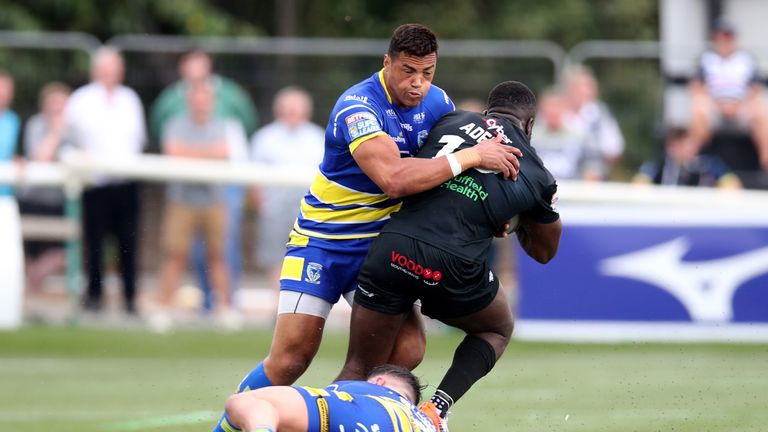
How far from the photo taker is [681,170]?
14.8 metres

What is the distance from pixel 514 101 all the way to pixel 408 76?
24.7 inches

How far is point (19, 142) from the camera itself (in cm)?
1586

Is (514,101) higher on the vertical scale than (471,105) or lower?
higher

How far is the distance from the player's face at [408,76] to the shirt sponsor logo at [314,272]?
3.14 ft

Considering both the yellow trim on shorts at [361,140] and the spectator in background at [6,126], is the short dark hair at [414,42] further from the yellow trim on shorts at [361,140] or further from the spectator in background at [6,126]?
the spectator in background at [6,126]

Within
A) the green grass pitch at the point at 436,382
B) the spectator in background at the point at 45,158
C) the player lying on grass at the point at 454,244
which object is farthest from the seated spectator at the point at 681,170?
the player lying on grass at the point at 454,244

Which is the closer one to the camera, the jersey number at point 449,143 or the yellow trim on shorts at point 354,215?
the jersey number at point 449,143

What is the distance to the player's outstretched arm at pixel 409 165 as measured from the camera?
7367 millimetres

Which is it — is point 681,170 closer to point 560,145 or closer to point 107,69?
point 560,145

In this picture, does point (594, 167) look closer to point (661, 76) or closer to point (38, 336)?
point (661, 76)

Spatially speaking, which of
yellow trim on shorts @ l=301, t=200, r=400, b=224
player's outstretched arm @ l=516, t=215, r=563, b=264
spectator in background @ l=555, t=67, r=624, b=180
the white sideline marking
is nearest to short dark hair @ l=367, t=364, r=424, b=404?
yellow trim on shorts @ l=301, t=200, r=400, b=224

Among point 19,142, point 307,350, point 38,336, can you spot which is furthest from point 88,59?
point 307,350

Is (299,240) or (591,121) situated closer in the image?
(299,240)

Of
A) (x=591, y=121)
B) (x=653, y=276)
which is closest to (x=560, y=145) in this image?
(x=591, y=121)
